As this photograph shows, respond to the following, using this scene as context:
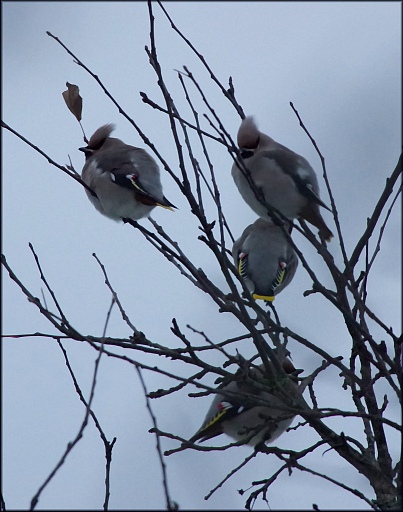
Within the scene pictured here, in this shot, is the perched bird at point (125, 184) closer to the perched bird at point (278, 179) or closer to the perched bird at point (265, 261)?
the perched bird at point (265, 261)

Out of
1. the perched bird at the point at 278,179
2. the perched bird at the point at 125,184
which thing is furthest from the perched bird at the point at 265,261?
the perched bird at the point at 278,179

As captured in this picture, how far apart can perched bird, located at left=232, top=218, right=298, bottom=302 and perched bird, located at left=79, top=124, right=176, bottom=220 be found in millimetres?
607

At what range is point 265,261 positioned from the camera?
509cm

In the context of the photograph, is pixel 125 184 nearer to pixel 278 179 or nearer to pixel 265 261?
pixel 265 261

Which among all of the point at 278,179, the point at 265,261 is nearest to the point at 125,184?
the point at 265,261

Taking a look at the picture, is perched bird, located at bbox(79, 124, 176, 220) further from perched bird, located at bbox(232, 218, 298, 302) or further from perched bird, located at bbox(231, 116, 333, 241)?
perched bird, located at bbox(231, 116, 333, 241)

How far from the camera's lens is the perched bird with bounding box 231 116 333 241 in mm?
4059

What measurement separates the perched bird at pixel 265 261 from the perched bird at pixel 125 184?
1.99ft

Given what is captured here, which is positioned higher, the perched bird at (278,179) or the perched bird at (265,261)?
the perched bird at (265,261)

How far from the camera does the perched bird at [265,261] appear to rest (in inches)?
197

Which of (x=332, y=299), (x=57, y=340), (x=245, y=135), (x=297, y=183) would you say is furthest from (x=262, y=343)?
(x=245, y=135)

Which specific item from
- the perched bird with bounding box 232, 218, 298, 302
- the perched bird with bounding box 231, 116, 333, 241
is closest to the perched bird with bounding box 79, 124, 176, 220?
the perched bird with bounding box 232, 218, 298, 302

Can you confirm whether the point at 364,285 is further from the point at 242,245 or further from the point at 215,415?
the point at 242,245

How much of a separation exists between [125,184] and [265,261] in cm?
97
